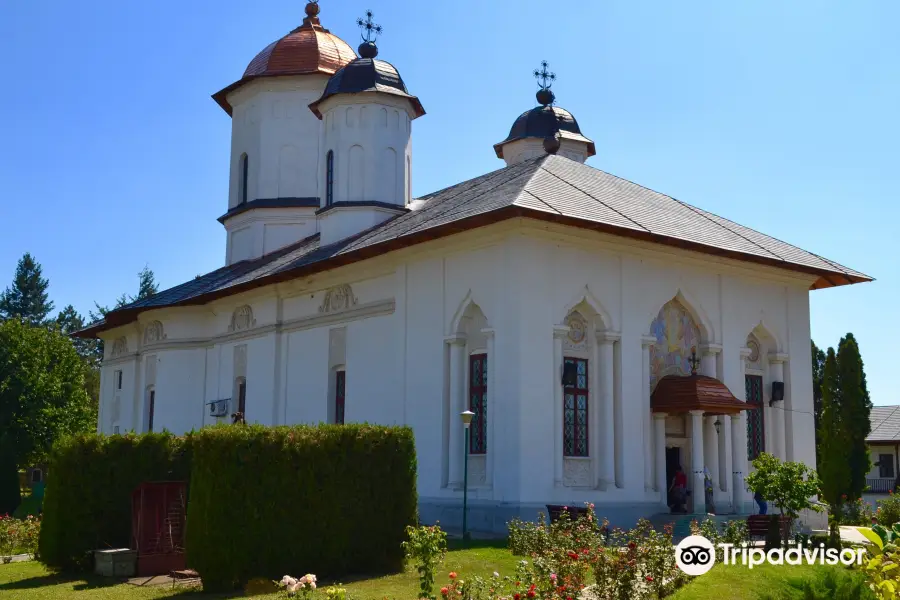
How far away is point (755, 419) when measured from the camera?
71.3ft

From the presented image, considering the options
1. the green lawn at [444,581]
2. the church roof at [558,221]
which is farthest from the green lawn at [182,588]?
the church roof at [558,221]

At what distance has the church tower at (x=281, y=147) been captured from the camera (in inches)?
1196

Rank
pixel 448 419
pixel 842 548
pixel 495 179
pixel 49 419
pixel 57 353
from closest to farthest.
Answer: pixel 842 548
pixel 448 419
pixel 495 179
pixel 49 419
pixel 57 353

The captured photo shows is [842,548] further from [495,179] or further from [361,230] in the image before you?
A: [361,230]

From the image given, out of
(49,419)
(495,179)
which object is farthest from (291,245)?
(49,419)

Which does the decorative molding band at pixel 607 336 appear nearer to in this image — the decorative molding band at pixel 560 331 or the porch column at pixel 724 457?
the decorative molding band at pixel 560 331

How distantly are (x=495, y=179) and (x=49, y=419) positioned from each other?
26842 mm

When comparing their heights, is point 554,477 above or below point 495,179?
below

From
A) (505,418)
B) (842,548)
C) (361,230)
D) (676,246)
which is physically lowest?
(842,548)

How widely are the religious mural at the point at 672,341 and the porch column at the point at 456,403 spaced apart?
3.83 meters

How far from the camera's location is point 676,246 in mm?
19312

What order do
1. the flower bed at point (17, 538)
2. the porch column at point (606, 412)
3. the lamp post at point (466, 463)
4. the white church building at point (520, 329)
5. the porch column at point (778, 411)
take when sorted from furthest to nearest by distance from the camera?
the porch column at point (778, 411) < the flower bed at point (17, 538) < the porch column at point (606, 412) < the white church building at point (520, 329) < the lamp post at point (466, 463)

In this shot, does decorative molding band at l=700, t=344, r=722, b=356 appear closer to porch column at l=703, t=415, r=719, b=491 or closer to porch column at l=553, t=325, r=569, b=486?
porch column at l=703, t=415, r=719, b=491

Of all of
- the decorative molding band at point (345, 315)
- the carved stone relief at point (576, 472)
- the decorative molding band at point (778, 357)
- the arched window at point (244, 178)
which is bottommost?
the carved stone relief at point (576, 472)
